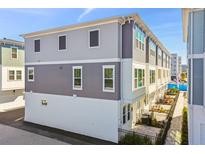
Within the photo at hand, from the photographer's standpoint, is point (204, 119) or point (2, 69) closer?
point (204, 119)

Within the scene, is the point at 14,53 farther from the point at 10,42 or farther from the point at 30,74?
the point at 30,74

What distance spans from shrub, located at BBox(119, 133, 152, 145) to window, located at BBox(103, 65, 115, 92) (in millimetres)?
2977

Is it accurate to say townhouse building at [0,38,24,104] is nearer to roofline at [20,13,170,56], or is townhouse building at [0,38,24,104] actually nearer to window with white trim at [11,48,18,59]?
window with white trim at [11,48,18,59]

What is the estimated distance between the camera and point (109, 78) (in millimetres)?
10414

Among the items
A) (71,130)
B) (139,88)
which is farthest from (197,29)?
(71,130)

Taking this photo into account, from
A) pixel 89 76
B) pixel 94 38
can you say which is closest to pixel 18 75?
pixel 89 76

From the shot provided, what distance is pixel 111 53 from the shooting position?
10195 mm

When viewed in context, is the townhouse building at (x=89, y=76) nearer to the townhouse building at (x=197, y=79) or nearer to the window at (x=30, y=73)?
the window at (x=30, y=73)

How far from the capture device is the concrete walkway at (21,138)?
1003cm

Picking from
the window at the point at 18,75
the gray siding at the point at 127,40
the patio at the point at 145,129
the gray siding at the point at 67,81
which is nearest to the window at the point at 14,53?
the window at the point at 18,75

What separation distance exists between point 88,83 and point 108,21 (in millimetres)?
4152

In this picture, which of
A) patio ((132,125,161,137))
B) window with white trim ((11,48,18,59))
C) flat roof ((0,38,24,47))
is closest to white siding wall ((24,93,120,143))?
patio ((132,125,161,137))

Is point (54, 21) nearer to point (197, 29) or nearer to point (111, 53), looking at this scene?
point (111, 53)
